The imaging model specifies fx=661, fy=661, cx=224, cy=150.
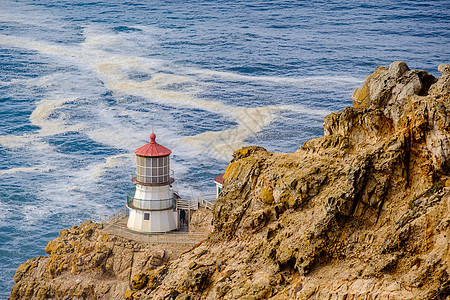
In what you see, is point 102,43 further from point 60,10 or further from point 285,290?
point 285,290

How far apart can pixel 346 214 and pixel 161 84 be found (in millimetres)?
76853

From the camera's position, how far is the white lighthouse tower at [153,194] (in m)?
35.3

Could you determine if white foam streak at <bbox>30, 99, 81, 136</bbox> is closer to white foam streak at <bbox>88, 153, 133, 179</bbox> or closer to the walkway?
white foam streak at <bbox>88, 153, 133, 179</bbox>

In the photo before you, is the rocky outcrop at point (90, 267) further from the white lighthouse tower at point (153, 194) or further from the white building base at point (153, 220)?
the white lighthouse tower at point (153, 194)

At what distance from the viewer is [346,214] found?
15.7 metres

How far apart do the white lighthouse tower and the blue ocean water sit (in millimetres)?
11414

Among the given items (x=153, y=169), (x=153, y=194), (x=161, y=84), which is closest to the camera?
(x=153, y=169)

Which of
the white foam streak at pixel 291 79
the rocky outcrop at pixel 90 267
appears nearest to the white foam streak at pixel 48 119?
the white foam streak at pixel 291 79

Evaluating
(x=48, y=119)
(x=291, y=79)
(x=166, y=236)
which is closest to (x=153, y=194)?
(x=166, y=236)

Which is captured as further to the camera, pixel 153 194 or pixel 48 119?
pixel 48 119

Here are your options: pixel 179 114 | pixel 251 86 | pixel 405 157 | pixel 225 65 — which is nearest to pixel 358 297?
pixel 405 157

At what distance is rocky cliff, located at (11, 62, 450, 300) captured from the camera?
14.4 metres

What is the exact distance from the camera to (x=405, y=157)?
50.3 feet

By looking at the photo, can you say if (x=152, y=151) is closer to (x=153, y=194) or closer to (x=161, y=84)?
(x=153, y=194)
